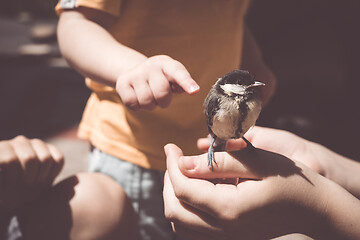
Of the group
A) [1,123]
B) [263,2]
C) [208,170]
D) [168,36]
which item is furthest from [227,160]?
[1,123]

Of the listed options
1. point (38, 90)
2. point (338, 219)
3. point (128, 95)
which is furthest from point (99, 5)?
point (38, 90)

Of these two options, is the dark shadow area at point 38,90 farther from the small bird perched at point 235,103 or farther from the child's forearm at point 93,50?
the small bird perched at point 235,103

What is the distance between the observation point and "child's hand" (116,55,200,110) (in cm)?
38

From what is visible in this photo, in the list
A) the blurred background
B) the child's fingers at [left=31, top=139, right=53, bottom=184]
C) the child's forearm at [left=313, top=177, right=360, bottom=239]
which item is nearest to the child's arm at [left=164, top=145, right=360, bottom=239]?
the child's forearm at [left=313, top=177, right=360, bottom=239]

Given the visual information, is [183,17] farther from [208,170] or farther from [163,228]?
[163,228]

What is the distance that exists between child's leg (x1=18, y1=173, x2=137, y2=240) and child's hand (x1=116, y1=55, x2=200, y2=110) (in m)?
0.23

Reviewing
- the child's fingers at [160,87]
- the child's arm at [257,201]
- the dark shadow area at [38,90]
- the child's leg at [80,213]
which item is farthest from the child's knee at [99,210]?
the dark shadow area at [38,90]

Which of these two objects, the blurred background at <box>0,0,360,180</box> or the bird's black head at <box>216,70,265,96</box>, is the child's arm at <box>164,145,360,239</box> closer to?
the bird's black head at <box>216,70,265,96</box>

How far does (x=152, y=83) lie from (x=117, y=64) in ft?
0.29

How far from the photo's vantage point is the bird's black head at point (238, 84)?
Answer: 14.8 inches

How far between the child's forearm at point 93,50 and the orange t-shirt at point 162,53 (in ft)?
0.11

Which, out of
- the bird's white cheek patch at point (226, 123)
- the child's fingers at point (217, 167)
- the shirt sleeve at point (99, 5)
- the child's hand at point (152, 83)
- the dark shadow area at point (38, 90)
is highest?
the shirt sleeve at point (99, 5)

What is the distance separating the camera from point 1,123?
1.17 m

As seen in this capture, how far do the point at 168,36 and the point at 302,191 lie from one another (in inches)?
14.5
